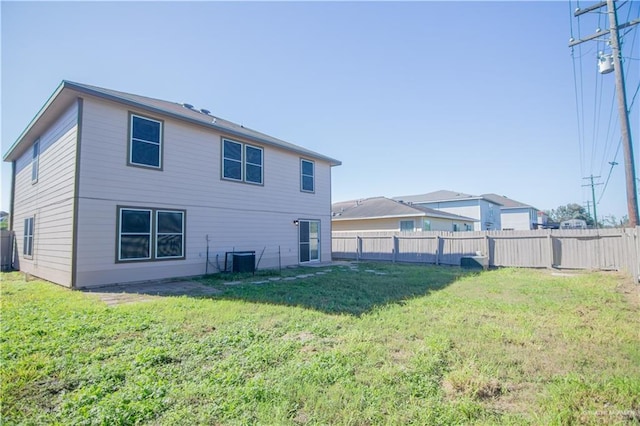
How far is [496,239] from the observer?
40.6 feet

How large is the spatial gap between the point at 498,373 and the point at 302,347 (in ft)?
6.94

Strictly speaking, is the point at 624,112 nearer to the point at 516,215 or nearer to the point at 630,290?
the point at 630,290

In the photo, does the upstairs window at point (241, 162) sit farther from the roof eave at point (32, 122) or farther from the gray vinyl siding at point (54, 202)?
the roof eave at point (32, 122)

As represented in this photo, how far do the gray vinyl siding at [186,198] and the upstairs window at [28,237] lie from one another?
5233 mm

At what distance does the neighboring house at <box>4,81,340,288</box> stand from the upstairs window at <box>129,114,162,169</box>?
28mm

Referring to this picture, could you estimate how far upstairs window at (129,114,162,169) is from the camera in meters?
8.40

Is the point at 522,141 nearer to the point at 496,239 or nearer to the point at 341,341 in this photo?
the point at 496,239

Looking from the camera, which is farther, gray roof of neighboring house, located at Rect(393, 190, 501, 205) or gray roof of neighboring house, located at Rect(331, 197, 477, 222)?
gray roof of neighboring house, located at Rect(393, 190, 501, 205)

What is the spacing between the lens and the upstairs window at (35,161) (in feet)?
34.5

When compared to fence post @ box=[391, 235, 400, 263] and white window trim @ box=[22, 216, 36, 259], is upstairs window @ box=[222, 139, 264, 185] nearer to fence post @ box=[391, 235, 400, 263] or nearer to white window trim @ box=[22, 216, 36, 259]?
white window trim @ box=[22, 216, 36, 259]

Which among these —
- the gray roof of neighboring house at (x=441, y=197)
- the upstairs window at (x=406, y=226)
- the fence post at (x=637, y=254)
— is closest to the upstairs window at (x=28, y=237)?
the fence post at (x=637, y=254)

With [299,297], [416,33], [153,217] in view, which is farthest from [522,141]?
[153,217]

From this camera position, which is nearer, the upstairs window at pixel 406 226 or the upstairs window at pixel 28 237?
the upstairs window at pixel 28 237

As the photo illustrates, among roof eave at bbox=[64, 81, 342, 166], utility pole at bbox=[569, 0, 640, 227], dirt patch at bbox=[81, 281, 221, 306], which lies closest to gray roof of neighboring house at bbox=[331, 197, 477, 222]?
roof eave at bbox=[64, 81, 342, 166]
